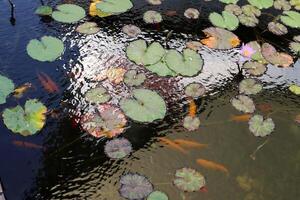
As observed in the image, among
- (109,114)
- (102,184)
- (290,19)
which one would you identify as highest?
(290,19)

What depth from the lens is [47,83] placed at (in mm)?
4355

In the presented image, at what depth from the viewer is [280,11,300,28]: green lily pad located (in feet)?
17.4

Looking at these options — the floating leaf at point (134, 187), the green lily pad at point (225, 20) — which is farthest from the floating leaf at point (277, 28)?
the floating leaf at point (134, 187)

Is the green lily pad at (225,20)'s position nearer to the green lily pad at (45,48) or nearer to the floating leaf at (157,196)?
the green lily pad at (45,48)

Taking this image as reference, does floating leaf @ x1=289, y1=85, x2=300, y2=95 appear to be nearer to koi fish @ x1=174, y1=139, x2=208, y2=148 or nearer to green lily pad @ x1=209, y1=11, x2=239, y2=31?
green lily pad @ x1=209, y1=11, x2=239, y2=31

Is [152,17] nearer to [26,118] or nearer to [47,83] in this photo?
[47,83]

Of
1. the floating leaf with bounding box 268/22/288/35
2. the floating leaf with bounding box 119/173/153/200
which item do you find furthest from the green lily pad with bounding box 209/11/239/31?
the floating leaf with bounding box 119/173/153/200

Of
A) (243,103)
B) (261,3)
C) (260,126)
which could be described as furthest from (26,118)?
(261,3)

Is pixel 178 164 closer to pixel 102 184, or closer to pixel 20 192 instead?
pixel 102 184

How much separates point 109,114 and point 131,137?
0.34 metres

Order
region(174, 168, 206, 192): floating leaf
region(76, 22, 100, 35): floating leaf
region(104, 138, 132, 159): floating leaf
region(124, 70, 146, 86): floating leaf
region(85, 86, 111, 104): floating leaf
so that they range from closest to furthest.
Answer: region(174, 168, 206, 192): floating leaf → region(104, 138, 132, 159): floating leaf → region(85, 86, 111, 104): floating leaf → region(124, 70, 146, 86): floating leaf → region(76, 22, 100, 35): floating leaf

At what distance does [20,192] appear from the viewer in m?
3.56

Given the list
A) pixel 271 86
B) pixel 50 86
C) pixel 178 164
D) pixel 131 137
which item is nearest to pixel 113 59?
pixel 50 86

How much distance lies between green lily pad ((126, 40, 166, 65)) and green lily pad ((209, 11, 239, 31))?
0.92 m
